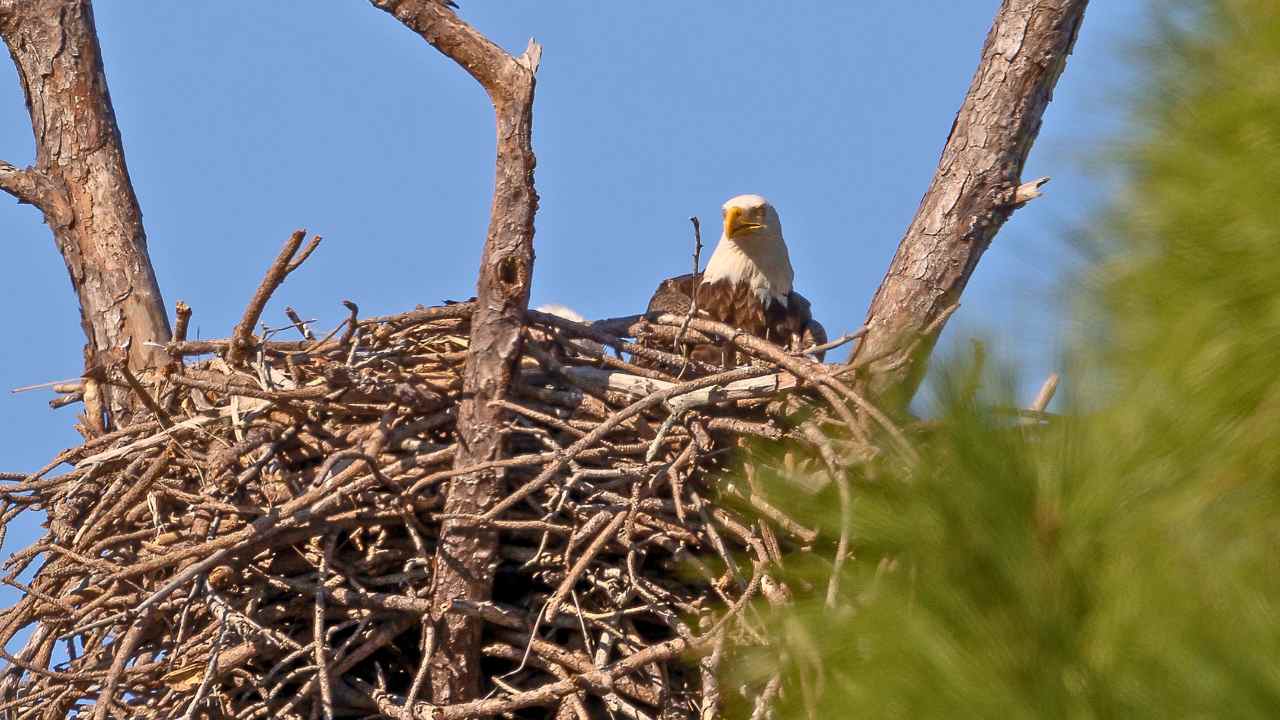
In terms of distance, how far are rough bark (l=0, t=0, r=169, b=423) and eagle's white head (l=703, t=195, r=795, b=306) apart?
1961mm

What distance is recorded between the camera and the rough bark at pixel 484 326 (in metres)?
3.84

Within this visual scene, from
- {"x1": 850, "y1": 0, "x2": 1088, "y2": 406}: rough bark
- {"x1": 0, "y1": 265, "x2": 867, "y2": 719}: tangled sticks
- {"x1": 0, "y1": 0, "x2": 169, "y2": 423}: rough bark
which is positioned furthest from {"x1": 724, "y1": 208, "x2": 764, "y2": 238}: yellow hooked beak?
{"x1": 0, "y1": 0, "x2": 169, "y2": 423}: rough bark

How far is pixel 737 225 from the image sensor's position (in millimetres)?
5527

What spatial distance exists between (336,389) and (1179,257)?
239cm

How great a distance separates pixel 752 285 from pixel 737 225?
22 cm

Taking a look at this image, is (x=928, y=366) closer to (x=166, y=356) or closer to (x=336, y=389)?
(x=336, y=389)

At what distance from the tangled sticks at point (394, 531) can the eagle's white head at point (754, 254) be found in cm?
133

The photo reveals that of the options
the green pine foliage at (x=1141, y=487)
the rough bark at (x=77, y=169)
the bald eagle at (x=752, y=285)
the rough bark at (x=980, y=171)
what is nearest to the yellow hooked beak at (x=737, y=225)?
the bald eagle at (x=752, y=285)

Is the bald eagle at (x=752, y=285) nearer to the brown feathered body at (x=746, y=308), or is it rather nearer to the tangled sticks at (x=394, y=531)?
the brown feathered body at (x=746, y=308)

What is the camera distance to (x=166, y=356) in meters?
4.86

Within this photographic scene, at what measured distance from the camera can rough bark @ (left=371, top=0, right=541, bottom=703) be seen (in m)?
3.84

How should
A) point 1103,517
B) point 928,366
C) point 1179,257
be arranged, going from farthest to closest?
point 928,366, point 1179,257, point 1103,517

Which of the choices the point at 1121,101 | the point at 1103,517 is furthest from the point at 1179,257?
the point at 1103,517

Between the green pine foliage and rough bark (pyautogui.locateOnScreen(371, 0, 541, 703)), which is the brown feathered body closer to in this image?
rough bark (pyautogui.locateOnScreen(371, 0, 541, 703))
